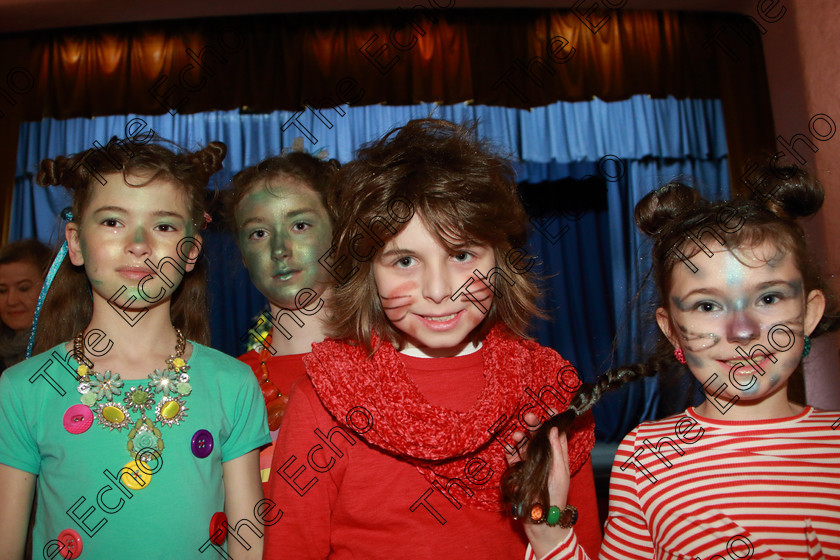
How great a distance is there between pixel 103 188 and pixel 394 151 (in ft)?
2.13

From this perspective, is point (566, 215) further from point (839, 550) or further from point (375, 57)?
point (839, 550)

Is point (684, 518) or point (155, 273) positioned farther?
point (155, 273)

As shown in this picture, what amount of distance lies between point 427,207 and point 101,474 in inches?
33.4

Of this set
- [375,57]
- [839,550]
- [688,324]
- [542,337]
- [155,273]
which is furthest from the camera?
[542,337]

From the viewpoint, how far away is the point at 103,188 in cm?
136


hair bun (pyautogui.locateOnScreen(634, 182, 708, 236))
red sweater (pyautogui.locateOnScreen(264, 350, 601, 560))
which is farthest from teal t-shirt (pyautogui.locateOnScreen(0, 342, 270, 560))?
hair bun (pyautogui.locateOnScreen(634, 182, 708, 236))

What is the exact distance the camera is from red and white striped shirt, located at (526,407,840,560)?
1.08 m

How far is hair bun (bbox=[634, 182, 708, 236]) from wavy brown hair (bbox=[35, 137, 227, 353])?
1.04 m

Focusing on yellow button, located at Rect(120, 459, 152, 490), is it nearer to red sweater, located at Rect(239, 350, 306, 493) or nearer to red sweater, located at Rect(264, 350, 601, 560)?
red sweater, located at Rect(264, 350, 601, 560)

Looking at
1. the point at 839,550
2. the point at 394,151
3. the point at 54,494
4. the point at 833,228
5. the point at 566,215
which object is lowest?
the point at 839,550

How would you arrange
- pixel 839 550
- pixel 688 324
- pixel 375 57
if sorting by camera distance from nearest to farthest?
pixel 839 550, pixel 688 324, pixel 375 57

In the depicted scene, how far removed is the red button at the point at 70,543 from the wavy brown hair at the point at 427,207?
647mm

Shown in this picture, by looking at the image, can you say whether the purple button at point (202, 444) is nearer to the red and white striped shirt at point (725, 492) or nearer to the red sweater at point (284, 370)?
the red sweater at point (284, 370)

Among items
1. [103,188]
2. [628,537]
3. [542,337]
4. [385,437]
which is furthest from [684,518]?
[542,337]
